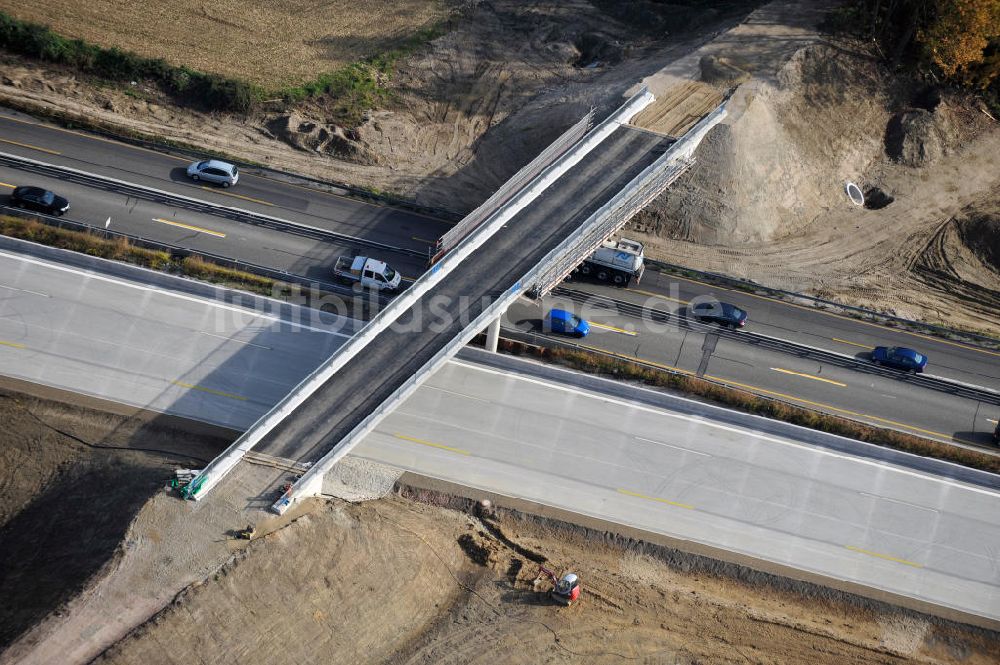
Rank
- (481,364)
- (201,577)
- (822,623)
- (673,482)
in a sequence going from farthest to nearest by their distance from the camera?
(481,364), (673,482), (822,623), (201,577)

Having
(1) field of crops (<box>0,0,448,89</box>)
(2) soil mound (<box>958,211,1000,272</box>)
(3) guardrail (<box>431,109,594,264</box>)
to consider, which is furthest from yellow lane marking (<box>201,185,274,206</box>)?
(2) soil mound (<box>958,211,1000,272</box>)

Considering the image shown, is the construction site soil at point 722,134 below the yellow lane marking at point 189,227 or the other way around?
the other way around

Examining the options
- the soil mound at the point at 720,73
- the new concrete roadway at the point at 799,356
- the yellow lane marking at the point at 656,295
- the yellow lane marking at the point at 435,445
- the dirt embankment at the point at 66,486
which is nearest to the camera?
the dirt embankment at the point at 66,486

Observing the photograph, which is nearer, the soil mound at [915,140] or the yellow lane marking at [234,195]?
the yellow lane marking at [234,195]

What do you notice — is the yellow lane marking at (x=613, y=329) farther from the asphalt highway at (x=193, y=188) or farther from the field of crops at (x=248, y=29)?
the field of crops at (x=248, y=29)

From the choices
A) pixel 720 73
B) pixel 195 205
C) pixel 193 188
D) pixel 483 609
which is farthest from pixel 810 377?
pixel 193 188

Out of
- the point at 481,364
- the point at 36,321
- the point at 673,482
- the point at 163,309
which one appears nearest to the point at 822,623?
the point at 673,482

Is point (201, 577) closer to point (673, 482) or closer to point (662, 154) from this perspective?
point (673, 482)

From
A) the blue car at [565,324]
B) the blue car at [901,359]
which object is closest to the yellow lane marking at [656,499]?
the blue car at [565,324]

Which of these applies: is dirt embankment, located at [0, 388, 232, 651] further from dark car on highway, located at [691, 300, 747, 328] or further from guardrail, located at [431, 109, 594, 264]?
dark car on highway, located at [691, 300, 747, 328]
